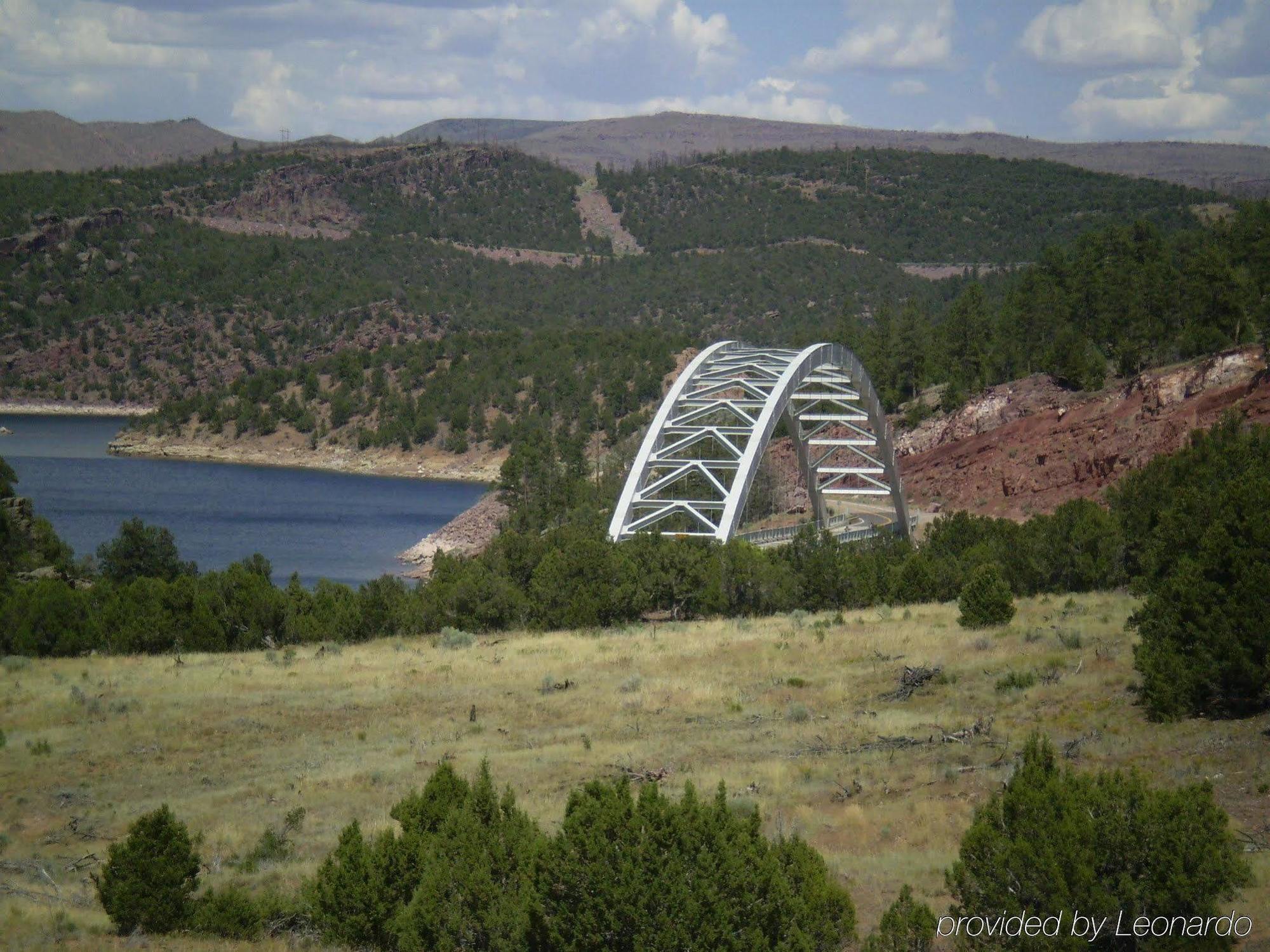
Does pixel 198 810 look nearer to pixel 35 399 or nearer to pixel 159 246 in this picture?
pixel 35 399

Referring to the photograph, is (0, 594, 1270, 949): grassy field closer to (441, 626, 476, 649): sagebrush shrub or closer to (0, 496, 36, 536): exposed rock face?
(441, 626, 476, 649): sagebrush shrub

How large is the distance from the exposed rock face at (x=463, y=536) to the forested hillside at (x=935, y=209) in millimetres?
88718

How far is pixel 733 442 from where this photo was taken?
4891cm

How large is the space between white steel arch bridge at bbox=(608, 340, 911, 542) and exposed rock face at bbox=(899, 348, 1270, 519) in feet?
15.5

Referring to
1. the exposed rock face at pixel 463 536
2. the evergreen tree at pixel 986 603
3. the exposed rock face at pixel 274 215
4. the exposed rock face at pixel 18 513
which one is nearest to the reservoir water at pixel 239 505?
the exposed rock face at pixel 463 536

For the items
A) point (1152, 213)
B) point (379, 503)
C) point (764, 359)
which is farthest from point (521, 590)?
point (1152, 213)

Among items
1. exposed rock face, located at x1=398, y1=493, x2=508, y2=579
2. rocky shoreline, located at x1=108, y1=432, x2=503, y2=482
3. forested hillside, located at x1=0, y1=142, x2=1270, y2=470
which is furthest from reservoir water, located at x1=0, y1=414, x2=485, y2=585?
forested hillside, located at x1=0, y1=142, x2=1270, y2=470

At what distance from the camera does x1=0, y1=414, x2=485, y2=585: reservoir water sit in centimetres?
6644

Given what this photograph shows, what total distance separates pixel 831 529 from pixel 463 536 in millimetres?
27877

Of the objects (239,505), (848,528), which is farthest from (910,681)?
(239,505)

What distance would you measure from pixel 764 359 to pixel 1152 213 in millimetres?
108176

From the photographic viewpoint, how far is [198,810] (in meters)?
14.6

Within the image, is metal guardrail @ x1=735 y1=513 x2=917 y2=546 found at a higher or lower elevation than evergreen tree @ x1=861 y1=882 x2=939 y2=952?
lower

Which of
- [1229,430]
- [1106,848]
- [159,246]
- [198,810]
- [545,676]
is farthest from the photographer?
[159,246]
